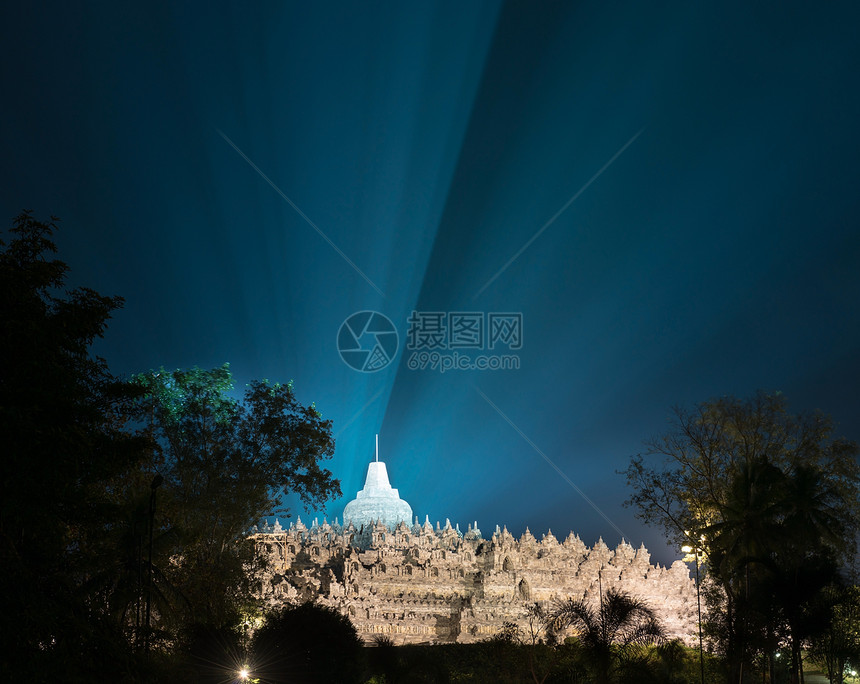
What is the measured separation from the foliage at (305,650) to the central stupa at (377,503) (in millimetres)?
48229

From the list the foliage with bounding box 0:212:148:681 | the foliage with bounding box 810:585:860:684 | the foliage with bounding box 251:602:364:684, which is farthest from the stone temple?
the foliage with bounding box 0:212:148:681

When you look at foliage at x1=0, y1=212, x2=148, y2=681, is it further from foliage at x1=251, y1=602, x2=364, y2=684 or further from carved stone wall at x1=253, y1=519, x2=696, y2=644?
carved stone wall at x1=253, y1=519, x2=696, y2=644

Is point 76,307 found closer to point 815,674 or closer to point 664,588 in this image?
point 815,674

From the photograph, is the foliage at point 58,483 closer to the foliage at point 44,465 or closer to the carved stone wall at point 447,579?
the foliage at point 44,465

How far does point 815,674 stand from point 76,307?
4164 cm

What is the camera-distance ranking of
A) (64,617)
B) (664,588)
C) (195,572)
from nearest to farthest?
(64,617), (195,572), (664,588)

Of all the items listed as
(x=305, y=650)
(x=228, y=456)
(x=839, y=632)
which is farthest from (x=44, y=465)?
(x=839, y=632)

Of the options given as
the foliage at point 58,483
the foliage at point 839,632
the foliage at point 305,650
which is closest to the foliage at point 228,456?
the foliage at point 305,650

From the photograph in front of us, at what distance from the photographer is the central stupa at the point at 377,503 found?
263ft

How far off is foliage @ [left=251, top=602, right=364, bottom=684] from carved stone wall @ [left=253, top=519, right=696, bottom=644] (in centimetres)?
1172

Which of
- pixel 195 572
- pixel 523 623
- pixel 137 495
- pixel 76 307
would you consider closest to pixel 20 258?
pixel 76 307

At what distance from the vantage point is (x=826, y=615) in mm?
26016

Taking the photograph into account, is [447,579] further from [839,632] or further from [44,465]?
[44,465]

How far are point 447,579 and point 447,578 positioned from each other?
0.22 feet
